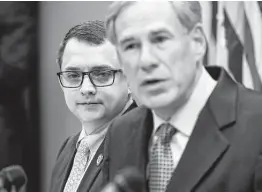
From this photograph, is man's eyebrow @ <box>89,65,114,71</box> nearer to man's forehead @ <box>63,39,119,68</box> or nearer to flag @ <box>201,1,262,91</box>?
man's forehead @ <box>63,39,119,68</box>

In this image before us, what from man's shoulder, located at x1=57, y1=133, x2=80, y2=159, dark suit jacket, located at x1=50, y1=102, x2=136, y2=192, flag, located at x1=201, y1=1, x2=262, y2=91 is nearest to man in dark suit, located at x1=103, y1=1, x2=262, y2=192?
dark suit jacket, located at x1=50, y1=102, x2=136, y2=192

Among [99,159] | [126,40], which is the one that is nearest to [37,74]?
[99,159]

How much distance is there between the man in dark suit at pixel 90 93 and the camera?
1.89 feet

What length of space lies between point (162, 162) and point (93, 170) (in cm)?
14

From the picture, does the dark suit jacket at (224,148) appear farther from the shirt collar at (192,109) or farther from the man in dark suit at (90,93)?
the man in dark suit at (90,93)

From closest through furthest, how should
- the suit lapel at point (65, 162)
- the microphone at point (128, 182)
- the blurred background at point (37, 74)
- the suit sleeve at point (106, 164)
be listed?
the microphone at point (128, 182) < the suit sleeve at point (106, 164) < the suit lapel at point (65, 162) < the blurred background at point (37, 74)

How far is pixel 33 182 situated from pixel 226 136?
1.28 feet

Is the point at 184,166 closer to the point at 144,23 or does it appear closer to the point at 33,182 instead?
the point at 144,23

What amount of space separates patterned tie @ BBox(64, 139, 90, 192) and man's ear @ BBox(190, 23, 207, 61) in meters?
0.23

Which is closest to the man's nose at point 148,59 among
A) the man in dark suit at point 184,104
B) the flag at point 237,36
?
the man in dark suit at point 184,104

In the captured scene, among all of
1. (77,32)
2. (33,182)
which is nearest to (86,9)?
(77,32)

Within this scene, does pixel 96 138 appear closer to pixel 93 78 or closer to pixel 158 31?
pixel 93 78

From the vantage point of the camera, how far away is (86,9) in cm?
68

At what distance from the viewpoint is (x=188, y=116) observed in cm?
44
